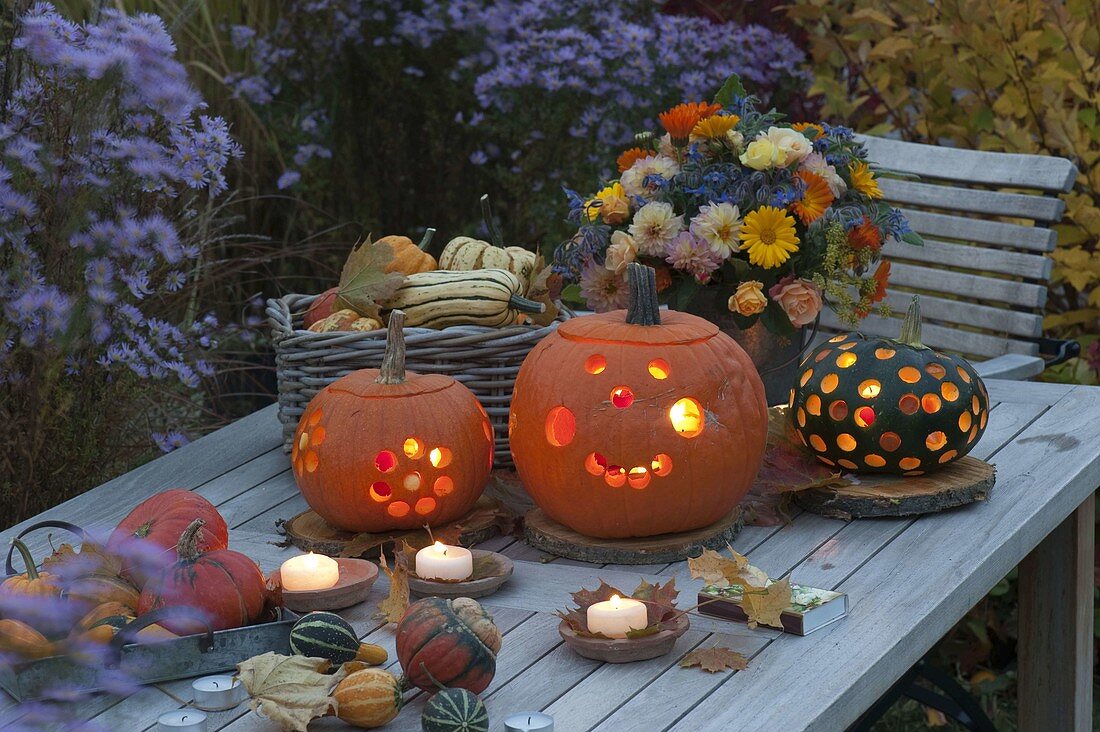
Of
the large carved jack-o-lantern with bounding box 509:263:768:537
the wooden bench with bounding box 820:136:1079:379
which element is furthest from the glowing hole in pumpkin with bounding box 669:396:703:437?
the wooden bench with bounding box 820:136:1079:379

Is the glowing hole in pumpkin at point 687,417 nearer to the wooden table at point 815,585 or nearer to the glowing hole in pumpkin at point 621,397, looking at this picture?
the glowing hole in pumpkin at point 621,397

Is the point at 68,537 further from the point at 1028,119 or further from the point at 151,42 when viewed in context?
the point at 1028,119

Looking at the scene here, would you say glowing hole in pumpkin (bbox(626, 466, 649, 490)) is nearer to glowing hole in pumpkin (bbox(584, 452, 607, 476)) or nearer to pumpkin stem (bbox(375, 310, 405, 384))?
glowing hole in pumpkin (bbox(584, 452, 607, 476))

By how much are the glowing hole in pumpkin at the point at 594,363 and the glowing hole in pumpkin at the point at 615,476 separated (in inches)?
5.4

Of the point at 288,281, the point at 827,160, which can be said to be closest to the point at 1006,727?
the point at 827,160

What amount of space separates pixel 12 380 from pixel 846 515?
5.00ft

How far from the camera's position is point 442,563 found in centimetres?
169

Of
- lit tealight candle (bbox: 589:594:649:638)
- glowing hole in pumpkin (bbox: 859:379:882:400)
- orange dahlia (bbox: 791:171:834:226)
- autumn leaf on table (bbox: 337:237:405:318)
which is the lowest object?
lit tealight candle (bbox: 589:594:649:638)

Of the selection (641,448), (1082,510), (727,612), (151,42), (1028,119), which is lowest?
(1082,510)

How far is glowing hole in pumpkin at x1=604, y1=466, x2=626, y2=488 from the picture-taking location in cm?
181

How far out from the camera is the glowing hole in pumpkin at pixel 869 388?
197 centimetres

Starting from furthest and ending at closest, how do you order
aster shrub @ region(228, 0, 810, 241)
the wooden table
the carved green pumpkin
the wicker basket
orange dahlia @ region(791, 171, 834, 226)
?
1. aster shrub @ region(228, 0, 810, 241)
2. orange dahlia @ region(791, 171, 834, 226)
3. the wicker basket
4. the carved green pumpkin
5. the wooden table

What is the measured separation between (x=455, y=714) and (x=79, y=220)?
151cm

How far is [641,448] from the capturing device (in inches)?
70.7
